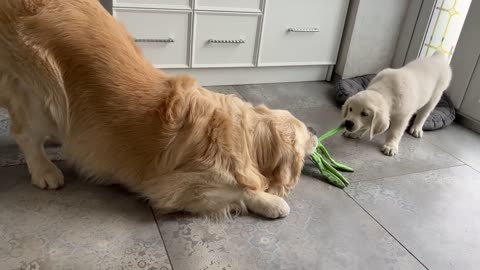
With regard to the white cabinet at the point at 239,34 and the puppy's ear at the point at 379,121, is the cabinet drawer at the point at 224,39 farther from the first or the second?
the puppy's ear at the point at 379,121

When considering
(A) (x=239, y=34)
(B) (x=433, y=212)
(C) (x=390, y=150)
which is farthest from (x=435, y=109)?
(A) (x=239, y=34)

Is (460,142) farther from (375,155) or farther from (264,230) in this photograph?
(264,230)

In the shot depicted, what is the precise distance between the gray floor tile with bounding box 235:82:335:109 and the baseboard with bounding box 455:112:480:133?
90 cm

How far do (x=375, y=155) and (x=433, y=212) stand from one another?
51 centimetres

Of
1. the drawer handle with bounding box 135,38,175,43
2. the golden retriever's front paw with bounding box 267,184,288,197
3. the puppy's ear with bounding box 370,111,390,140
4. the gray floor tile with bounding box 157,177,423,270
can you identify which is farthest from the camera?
→ the drawer handle with bounding box 135,38,175,43

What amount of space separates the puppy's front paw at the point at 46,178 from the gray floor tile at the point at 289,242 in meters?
0.44

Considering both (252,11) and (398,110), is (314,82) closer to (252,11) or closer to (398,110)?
(252,11)

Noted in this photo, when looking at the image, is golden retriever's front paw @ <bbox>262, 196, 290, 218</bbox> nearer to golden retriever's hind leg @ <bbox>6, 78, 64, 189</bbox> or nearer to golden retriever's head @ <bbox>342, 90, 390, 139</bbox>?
golden retriever's head @ <bbox>342, 90, 390, 139</bbox>

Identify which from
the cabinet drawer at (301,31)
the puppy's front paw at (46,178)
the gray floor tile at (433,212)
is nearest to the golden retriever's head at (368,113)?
the gray floor tile at (433,212)

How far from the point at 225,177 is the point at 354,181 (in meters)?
0.75

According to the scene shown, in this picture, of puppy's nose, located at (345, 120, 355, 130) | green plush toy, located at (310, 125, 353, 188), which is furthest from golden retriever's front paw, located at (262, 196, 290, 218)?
puppy's nose, located at (345, 120, 355, 130)

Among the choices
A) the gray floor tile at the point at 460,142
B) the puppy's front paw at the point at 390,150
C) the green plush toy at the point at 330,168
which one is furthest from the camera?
the gray floor tile at the point at 460,142

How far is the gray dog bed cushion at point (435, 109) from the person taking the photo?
2.67 m

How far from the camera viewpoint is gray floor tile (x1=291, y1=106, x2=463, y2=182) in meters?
2.09
